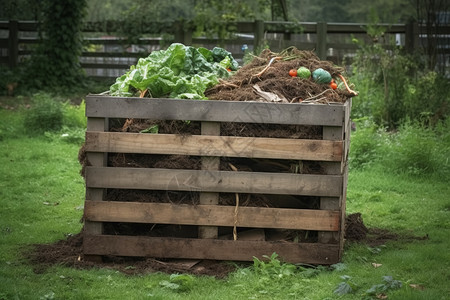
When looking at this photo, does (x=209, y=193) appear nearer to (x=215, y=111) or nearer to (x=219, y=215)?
(x=219, y=215)

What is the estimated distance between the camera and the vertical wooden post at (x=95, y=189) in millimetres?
5168

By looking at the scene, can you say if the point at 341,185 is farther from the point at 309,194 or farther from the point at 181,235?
the point at 181,235

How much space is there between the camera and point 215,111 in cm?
508

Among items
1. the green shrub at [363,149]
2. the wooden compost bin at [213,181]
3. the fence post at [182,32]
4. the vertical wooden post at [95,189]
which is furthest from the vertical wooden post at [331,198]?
the fence post at [182,32]

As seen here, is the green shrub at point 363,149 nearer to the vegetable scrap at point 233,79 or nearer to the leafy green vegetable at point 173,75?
the vegetable scrap at point 233,79

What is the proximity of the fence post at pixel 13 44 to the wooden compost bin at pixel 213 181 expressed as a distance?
13643 mm

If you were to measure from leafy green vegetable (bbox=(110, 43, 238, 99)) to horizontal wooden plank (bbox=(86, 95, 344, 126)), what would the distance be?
0.18 metres

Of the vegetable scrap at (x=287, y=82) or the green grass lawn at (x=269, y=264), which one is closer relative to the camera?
the green grass lawn at (x=269, y=264)

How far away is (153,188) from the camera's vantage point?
5168 millimetres

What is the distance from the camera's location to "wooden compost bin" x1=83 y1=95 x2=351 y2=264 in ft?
16.7

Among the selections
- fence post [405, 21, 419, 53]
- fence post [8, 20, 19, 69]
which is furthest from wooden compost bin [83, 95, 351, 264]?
fence post [8, 20, 19, 69]

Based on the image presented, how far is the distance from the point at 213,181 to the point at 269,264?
72 cm

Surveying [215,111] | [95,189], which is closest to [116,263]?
[95,189]

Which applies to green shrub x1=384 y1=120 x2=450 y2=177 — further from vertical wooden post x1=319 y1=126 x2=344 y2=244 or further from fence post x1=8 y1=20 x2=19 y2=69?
fence post x1=8 y1=20 x2=19 y2=69
